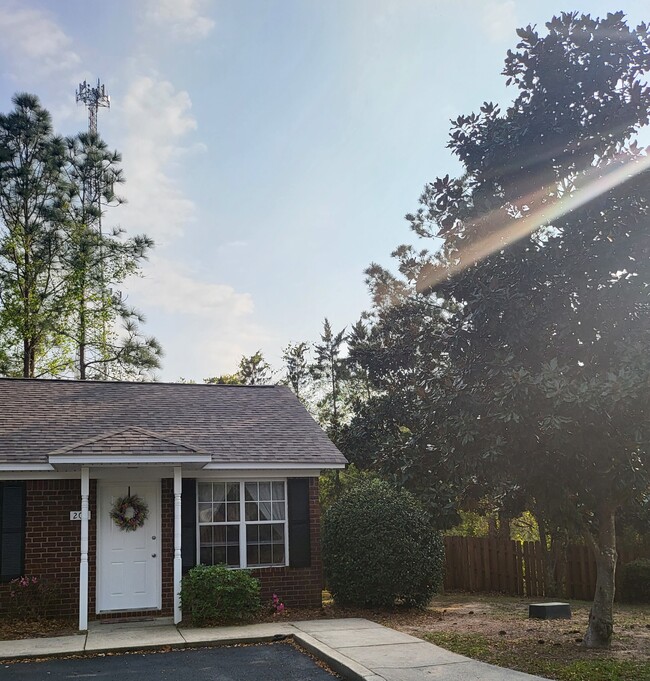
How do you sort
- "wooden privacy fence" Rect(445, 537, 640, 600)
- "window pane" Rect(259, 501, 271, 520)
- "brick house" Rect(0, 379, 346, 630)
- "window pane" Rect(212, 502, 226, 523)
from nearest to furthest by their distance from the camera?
1. "brick house" Rect(0, 379, 346, 630)
2. "window pane" Rect(212, 502, 226, 523)
3. "window pane" Rect(259, 501, 271, 520)
4. "wooden privacy fence" Rect(445, 537, 640, 600)

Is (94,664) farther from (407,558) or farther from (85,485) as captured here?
(407,558)

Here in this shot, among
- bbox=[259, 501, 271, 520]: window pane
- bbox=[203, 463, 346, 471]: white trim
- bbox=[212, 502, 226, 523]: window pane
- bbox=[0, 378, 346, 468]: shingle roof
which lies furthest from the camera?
bbox=[259, 501, 271, 520]: window pane

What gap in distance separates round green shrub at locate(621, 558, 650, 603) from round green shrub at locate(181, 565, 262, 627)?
7.90 metres

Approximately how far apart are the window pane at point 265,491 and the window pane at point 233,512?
1.55 ft

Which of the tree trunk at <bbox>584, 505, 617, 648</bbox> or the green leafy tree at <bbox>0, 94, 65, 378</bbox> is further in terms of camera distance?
the green leafy tree at <bbox>0, 94, 65, 378</bbox>

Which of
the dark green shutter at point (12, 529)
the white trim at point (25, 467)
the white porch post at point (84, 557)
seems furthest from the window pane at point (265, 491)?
the dark green shutter at point (12, 529)

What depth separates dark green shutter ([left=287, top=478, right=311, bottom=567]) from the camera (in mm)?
12789

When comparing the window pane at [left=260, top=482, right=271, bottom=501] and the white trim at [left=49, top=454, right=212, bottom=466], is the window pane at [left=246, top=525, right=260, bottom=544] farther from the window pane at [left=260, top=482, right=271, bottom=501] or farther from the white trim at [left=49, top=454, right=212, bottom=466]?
the white trim at [left=49, top=454, right=212, bottom=466]

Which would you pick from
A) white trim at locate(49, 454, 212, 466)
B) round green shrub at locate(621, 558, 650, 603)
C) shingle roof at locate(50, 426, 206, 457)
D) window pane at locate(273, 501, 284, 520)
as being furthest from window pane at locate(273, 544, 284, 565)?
round green shrub at locate(621, 558, 650, 603)

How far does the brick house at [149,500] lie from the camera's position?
11.5 metres

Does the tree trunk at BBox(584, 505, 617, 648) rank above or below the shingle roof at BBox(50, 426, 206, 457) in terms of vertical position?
below

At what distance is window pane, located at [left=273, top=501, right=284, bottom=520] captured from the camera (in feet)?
42.3

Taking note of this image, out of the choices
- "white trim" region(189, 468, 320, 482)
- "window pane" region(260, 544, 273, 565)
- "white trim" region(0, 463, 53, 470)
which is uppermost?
"white trim" region(0, 463, 53, 470)

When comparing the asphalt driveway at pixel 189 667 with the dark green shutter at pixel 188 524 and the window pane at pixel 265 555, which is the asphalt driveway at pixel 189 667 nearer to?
the dark green shutter at pixel 188 524
